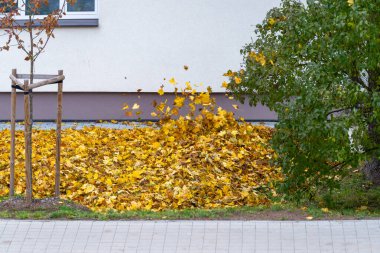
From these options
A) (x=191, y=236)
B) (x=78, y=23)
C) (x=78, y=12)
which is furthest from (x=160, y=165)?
(x=78, y=12)

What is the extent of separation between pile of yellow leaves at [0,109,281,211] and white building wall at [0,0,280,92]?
1988 mm

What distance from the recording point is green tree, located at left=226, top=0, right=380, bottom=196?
9.33 m

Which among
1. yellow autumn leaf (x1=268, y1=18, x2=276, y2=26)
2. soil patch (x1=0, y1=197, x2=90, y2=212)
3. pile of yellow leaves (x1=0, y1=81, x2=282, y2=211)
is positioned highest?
yellow autumn leaf (x1=268, y1=18, x2=276, y2=26)

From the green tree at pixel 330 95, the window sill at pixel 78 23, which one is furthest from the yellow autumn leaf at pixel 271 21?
the window sill at pixel 78 23

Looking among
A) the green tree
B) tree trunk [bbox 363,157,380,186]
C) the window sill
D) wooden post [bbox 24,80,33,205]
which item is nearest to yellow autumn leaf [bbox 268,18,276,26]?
the green tree

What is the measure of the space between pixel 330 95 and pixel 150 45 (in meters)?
6.16

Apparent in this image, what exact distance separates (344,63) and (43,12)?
7047 millimetres

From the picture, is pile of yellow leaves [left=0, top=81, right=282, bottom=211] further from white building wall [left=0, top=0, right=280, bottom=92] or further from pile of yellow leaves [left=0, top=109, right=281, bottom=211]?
white building wall [left=0, top=0, right=280, bottom=92]

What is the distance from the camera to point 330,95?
942cm

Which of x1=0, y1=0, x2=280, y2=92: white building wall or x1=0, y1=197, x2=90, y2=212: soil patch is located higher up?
x1=0, y1=0, x2=280, y2=92: white building wall

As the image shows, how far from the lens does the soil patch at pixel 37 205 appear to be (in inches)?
389

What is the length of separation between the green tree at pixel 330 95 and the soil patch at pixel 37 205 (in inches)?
84.0

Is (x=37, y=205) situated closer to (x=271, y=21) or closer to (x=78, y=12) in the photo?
(x=271, y=21)

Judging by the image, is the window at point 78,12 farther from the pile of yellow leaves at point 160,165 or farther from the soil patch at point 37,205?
the soil patch at point 37,205
